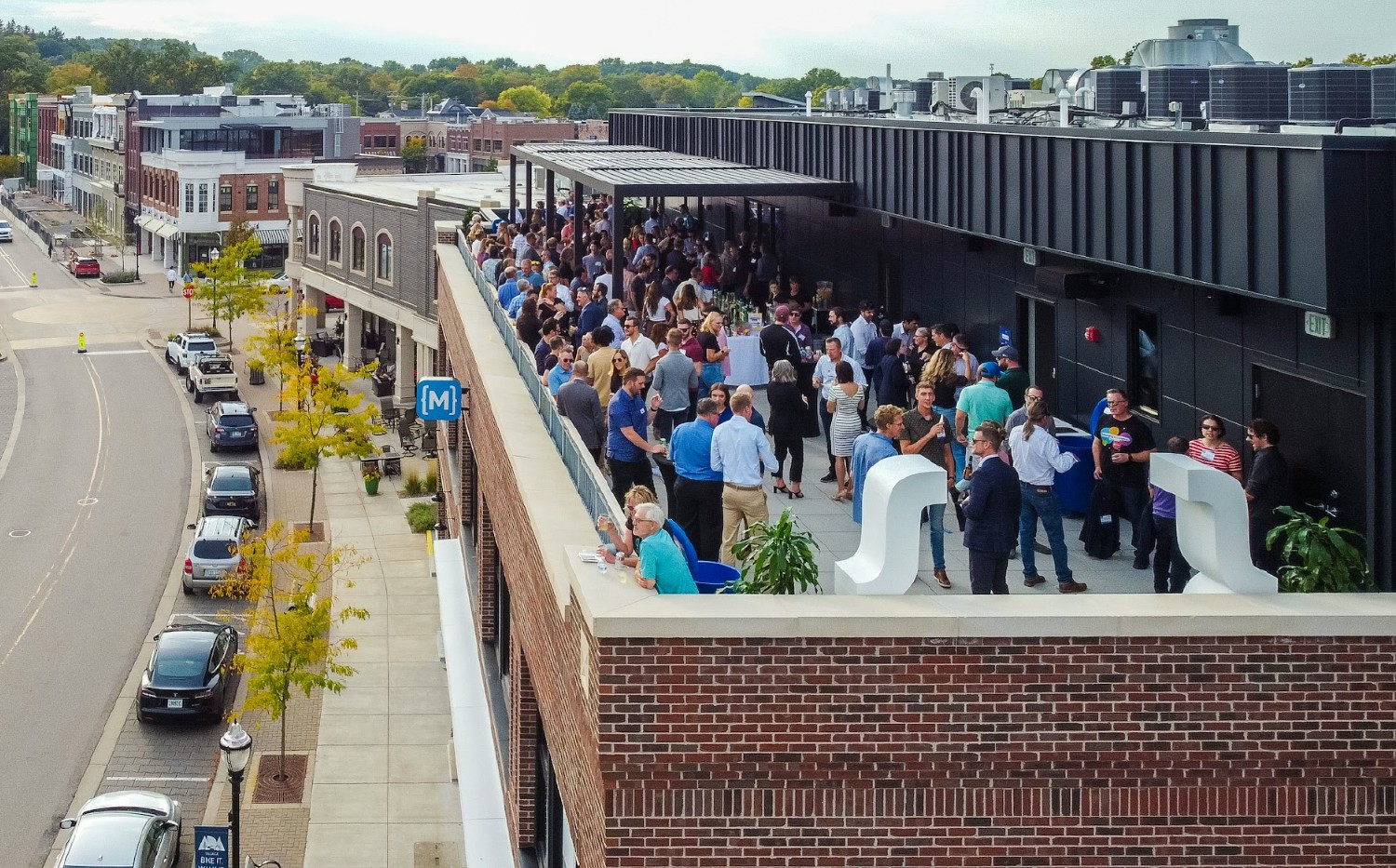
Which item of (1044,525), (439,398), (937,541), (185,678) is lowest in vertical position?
(185,678)

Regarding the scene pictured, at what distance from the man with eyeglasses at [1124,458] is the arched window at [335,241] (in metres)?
58.8

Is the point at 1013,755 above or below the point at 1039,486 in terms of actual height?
below

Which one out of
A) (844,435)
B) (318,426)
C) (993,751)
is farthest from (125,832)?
(318,426)

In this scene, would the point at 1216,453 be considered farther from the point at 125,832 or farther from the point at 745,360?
the point at 125,832

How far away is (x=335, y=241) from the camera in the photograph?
69812 millimetres

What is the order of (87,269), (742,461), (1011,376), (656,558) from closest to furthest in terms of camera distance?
1. (656,558)
2. (742,461)
3. (1011,376)
4. (87,269)

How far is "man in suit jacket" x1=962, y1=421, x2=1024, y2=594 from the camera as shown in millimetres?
11602

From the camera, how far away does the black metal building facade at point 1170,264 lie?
11.6 meters

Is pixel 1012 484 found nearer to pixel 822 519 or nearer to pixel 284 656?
pixel 822 519

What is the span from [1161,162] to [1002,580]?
178 inches

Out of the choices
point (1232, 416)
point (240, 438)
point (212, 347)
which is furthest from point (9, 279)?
point (1232, 416)

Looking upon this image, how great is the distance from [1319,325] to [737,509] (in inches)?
191

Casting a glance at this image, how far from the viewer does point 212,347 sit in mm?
70188

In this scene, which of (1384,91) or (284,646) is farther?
(284,646)
